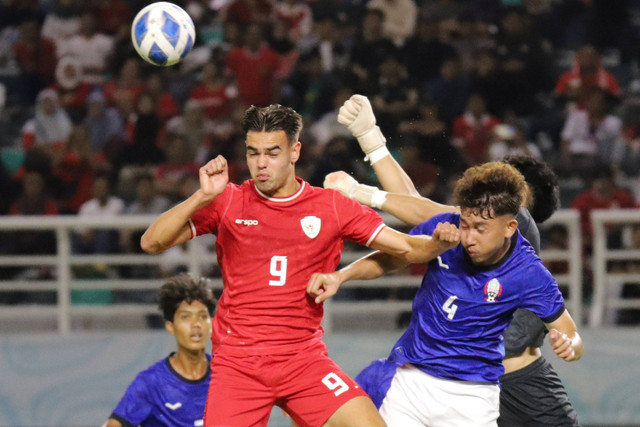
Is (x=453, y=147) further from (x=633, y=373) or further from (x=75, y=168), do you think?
(x=75, y=168)

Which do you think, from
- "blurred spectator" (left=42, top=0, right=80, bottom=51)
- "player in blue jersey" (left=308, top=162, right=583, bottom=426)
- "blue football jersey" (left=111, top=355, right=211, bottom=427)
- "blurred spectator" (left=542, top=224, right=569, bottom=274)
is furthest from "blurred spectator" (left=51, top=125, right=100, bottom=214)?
"player in blue jersey" (left=308, top=162, right=583, bottom=426)

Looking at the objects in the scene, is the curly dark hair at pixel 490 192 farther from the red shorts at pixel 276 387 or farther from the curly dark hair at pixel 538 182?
the red shorts at pixel 276 387

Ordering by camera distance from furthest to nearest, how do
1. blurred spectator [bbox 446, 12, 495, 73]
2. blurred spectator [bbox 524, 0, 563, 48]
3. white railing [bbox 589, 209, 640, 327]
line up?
blurred spectator [bbox 524, 0, 563, 48], blurred spectator [bbox 446, 12, 495, 73], white railing [bbox 589, 209, 640, 327]

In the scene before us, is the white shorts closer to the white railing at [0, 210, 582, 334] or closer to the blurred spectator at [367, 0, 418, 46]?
the white railing at [0, 210, 582, 334]

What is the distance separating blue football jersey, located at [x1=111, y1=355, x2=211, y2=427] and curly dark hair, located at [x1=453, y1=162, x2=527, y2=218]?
223cm

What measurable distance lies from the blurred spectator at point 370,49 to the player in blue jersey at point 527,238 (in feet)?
17.2

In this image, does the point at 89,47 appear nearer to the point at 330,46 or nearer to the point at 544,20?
the point at 330,46

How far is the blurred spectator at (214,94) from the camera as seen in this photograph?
1041 cm

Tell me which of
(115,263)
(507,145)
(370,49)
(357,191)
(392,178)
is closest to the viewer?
(357,191)

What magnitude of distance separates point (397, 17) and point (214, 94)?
2182mm

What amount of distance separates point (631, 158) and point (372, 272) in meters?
5.95

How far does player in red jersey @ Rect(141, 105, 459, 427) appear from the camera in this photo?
417 cm

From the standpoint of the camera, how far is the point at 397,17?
35.2 ft

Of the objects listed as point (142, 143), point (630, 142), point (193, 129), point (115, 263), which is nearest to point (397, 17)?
point (193, 129)
